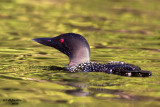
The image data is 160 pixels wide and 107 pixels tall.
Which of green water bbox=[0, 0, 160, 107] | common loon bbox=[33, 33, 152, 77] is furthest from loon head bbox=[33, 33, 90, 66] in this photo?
green water bbox=[0, 0, 160, 107]

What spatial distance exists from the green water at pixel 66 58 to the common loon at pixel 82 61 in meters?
0.10

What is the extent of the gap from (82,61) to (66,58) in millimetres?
1505

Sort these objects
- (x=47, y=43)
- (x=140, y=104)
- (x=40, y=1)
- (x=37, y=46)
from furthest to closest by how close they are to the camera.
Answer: (x=40, y=1) → (x=37, y=46) → (x=47, y=43) → (x=140, y=104)

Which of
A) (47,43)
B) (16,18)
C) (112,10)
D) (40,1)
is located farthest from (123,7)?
(47,43)

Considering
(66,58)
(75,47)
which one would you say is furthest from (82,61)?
(66,58)

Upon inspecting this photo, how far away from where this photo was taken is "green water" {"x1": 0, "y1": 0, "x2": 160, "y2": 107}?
192 inches

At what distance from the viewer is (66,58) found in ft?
25.6

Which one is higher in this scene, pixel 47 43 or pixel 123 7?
pixel 123 7

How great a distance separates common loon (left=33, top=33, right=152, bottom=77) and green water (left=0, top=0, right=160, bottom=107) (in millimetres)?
97

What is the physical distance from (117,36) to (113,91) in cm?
575

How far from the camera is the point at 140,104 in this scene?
15.1 feet

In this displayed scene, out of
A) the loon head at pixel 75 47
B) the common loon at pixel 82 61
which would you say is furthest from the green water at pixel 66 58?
the loon head at pixel 75 47

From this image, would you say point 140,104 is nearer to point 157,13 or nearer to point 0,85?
point 0,85

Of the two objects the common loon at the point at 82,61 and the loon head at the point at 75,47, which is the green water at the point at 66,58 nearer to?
the common loon at the point at 82,61
